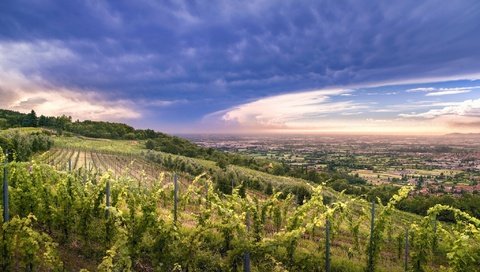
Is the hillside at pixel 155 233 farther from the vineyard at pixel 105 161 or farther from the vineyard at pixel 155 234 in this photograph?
the vineyard at pixel 105 161

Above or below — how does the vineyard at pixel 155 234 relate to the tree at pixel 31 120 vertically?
below

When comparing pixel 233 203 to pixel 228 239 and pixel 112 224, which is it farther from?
pixel 112 224

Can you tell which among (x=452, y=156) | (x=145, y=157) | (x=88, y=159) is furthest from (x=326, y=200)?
(x=452, y=156)

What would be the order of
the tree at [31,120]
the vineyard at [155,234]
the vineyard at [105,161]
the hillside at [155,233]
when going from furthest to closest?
the tree at [31,120]
the vineyard at [105,161]
the hillside at [155,233]
the vineyard at [155,234]

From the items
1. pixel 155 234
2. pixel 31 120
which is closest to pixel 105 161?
pixel 155 234

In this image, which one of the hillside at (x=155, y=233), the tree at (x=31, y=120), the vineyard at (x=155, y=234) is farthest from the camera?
the tree at (x=31, y=120)

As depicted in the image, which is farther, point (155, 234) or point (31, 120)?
point (31, 120)

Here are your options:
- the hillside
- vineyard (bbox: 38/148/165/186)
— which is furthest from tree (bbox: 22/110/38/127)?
the hillside

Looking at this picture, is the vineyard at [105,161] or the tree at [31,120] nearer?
the vineyard at [105,161]

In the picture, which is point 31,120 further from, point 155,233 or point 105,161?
point 155,233

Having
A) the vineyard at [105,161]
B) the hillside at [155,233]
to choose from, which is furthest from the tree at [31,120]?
the hillside at [155,233]

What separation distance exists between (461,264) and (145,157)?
5718 centimetres

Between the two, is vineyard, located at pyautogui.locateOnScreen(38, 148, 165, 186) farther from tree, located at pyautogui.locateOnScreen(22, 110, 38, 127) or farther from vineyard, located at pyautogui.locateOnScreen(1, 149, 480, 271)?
tree, located at pyautogui.locateOnScreen(22, 110, 38, 127)

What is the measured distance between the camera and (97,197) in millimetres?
11906
